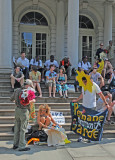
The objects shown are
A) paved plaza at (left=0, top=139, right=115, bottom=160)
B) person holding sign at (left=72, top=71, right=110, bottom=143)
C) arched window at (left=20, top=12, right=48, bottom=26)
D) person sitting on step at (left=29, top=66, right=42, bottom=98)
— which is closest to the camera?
paved plaza at (left=0, top=139, right=115, bottom=160)

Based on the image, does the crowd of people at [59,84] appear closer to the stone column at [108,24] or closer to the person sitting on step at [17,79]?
the person sitting on step at [17,79]

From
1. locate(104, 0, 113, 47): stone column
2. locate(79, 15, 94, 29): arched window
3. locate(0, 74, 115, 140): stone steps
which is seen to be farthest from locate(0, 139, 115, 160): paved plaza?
locate(79, 15, 94, 29): arched window

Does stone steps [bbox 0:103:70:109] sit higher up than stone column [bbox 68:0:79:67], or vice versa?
stone column [bbox 68:0:79:67]

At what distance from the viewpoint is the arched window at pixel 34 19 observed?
15.4m

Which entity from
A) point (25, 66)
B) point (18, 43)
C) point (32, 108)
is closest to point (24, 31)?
point (18, 43)

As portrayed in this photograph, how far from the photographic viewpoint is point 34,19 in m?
15.4

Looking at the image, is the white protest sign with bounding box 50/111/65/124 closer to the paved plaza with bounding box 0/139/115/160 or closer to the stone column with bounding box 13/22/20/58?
the paved plaza with bounding box 0/139/115/160

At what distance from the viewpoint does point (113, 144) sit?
6.20m

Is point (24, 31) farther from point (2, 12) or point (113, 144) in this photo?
point (113, 144)

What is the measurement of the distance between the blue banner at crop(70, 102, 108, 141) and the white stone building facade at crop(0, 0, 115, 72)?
836 centimetres

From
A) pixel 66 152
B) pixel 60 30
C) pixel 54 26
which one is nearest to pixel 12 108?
pixel 66 152

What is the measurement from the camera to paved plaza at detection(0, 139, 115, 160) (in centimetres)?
509

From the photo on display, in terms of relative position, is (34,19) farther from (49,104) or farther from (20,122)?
(20,122)

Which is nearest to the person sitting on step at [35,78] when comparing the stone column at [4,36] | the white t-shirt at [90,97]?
the stone column at [4,36]
